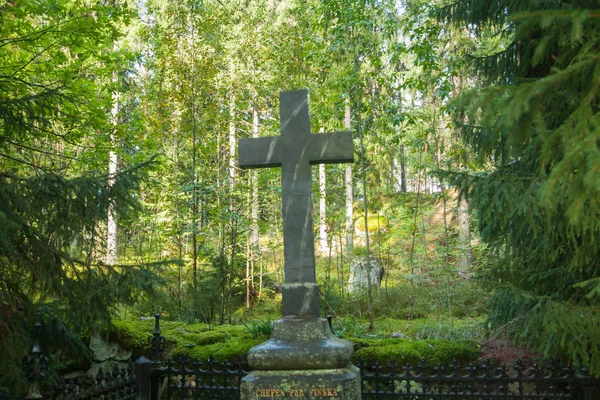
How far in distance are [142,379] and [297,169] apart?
2.60 meters

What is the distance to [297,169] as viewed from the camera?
191 inches

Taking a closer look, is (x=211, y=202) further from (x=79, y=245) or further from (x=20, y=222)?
(x=20, y=222)

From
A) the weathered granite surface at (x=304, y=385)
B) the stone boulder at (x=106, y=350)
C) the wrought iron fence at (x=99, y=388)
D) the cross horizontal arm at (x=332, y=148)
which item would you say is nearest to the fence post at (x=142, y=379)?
the wrought iron fence at (x=99, y=388)

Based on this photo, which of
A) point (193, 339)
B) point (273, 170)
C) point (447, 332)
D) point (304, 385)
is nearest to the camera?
point (304, 385)

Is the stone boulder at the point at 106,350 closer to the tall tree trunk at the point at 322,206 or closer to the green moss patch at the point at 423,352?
the green moss patch at the point at 423,352

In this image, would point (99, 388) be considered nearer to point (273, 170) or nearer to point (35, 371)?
point (35, 371)

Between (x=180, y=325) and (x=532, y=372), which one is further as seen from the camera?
(x=180, y=325)

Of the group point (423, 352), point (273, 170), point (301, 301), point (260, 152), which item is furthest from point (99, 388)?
point (273, 170)

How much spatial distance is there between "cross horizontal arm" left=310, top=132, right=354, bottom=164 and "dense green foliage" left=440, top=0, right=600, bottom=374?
1137 millimetres

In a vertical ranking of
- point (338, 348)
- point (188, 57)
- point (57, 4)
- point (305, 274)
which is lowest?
point (338, 348)

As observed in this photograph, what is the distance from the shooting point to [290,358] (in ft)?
14.1

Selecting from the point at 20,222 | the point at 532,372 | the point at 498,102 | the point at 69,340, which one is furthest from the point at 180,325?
the point at 498,102

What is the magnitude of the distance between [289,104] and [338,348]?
2.28 m

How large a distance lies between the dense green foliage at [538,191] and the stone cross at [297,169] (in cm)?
136
